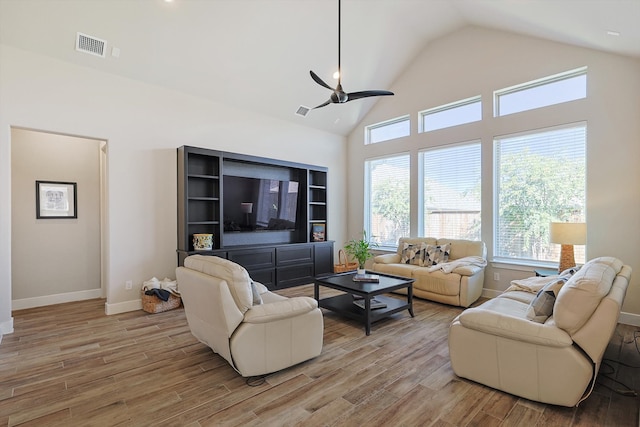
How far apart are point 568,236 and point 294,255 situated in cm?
399

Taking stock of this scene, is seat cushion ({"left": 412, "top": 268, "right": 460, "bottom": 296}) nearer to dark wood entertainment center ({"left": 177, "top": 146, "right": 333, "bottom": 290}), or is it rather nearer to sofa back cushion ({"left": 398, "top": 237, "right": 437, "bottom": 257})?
sofa back cushion ({"left": 398, "top": 237, "right": 437, "bottom": 257})

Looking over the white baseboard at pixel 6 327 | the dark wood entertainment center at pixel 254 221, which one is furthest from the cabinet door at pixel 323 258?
the white baseboard at pixel 6 327

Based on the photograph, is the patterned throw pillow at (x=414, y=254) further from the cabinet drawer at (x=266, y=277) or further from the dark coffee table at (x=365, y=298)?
the cabinet drawer at (x=266, y=277)

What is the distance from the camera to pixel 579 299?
2.09 m

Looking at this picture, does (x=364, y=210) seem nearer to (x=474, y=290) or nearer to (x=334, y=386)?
(x=474, y=290)

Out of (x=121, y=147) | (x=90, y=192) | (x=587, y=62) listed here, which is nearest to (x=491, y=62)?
(x=587, y=62)

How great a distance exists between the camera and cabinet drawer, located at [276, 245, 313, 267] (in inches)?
221

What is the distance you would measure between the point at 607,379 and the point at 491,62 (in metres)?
4.51

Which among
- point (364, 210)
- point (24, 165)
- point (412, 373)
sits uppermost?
point (24, 165)

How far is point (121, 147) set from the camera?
436 centimetres

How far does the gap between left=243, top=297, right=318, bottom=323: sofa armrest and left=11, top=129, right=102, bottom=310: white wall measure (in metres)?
4.04

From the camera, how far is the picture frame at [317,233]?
645 centimetres

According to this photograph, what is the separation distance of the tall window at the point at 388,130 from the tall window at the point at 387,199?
43cm

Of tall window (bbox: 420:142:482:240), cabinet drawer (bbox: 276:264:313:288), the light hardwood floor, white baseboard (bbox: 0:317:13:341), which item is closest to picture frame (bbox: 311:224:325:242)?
cabinet drawer (bbox: 276:264:313:288)
